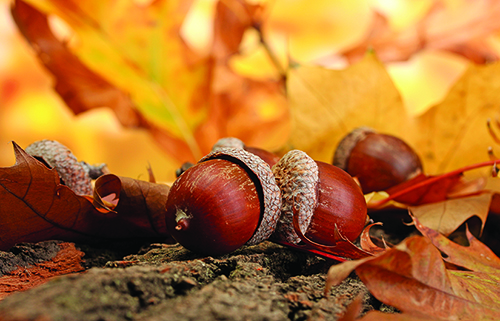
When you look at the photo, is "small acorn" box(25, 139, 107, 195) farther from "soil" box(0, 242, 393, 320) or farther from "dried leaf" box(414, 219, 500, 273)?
"dried leaf" box(414, 219, 500, 273)

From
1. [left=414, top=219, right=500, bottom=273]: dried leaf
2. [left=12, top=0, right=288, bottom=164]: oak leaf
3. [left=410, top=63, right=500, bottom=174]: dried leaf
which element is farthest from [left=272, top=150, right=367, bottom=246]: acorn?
[left=12, top=0, right=288, bottom=164]: oak leaf

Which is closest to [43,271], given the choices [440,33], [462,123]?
[462,123]

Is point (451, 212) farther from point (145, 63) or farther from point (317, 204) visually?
point (145, 63)

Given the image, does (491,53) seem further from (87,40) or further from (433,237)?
(87,40)

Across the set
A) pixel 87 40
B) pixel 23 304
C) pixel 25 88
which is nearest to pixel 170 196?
pixel 23 304

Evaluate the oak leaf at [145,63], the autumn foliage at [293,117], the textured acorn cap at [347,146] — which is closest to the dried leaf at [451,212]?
the autumn foliage at [293,117]

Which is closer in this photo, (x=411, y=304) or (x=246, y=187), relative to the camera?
(x=411, y=304)
